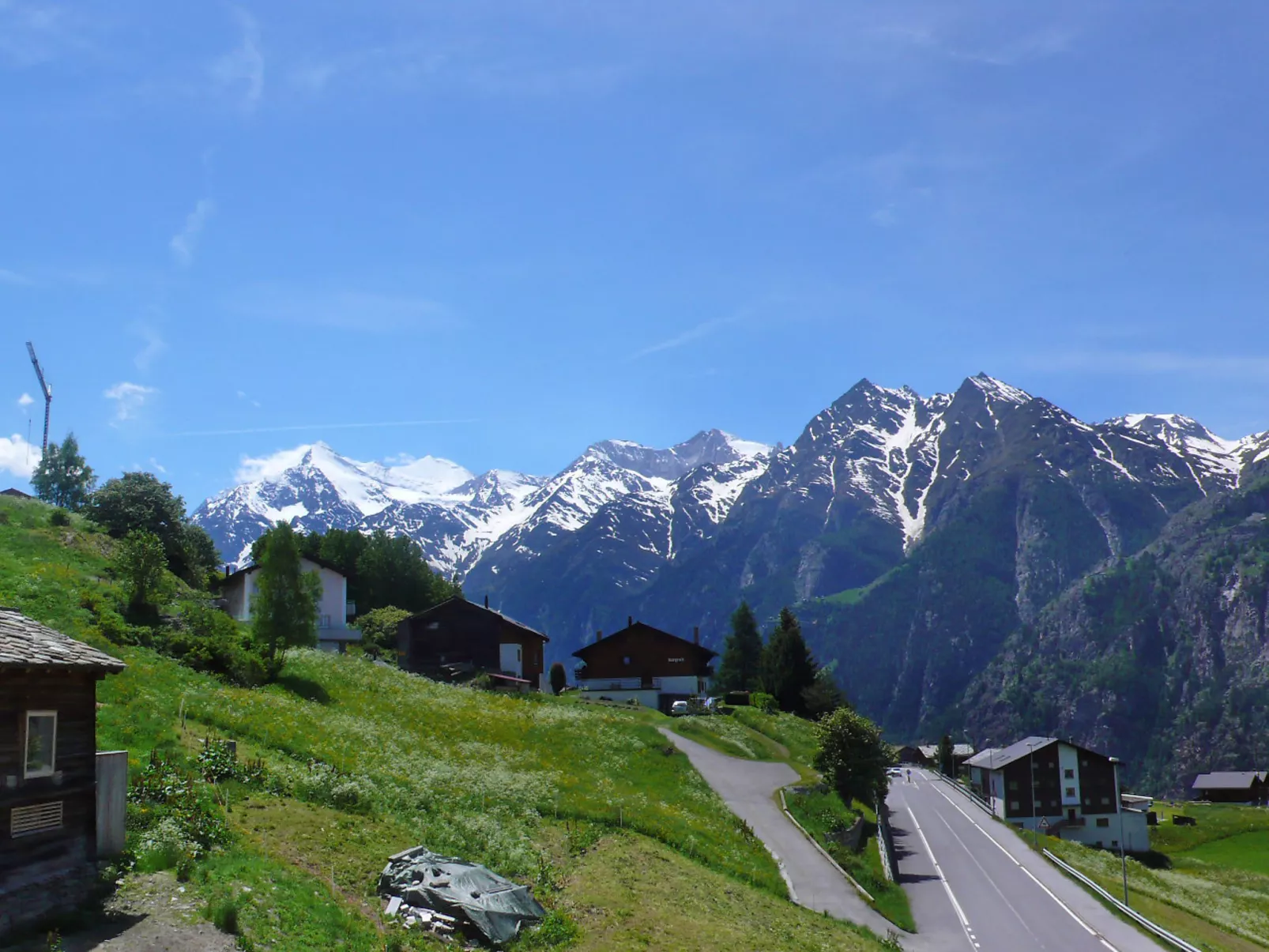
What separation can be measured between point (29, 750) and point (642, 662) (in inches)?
3598

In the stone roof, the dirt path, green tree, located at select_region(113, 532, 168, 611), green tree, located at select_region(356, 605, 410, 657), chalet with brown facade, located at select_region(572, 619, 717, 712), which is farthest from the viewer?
chalet with brown facade, located at select_region(572, 619, 717, 712)

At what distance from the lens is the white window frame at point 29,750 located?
19969 millimetres

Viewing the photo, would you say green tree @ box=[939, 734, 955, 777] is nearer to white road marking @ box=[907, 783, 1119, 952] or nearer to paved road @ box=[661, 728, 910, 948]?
white road marking @ box=[907, 783, 1119, 952]

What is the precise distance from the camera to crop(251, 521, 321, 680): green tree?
176 feet

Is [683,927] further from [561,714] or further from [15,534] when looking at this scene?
[15,534]

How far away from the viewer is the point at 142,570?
54.2 meters

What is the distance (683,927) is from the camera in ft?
91.7

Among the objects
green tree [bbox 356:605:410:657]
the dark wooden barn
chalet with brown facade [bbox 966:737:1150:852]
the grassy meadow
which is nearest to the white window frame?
the dark wooden barn

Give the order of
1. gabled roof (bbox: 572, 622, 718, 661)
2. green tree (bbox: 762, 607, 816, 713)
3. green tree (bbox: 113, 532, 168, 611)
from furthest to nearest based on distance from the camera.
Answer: gabled roof (bbox: 572, 622, 718, 661), green tree (bbox: 762, 607, 816, 713), green tree (bbox: 113, 532, 168, 611)

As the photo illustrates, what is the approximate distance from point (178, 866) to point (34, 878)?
328 cm

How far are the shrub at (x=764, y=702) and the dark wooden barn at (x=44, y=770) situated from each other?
7917 cm

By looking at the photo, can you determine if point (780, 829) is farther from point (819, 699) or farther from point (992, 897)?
point (819, 699)

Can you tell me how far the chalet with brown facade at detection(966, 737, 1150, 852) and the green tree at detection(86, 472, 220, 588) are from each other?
87199 millimetres

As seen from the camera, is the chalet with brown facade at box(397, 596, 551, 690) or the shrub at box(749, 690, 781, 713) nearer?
the chalet with brown facade at box(397, 596, 551, 690)
